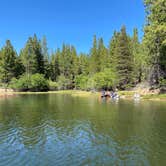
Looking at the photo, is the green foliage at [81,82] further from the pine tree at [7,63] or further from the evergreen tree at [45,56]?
the pine tree at [7,63]

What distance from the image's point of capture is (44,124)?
1883 cm

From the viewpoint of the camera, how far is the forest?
130 feet

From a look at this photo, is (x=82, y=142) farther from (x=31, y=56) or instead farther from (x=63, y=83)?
(x=31, y=56)

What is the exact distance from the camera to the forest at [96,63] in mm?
39594

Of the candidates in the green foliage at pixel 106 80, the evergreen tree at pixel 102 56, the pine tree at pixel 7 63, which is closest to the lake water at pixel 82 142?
the green foliage at pixel 106 80

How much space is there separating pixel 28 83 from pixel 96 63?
25186 millimetres

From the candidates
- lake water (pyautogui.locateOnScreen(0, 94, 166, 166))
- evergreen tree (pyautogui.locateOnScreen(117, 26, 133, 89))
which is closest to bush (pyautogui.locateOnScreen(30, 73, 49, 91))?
evergreen tree (pyautogui.locateOnScreen(117, 26, 133, 89))

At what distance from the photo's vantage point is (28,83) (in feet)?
247

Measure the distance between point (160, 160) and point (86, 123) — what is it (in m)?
9.37

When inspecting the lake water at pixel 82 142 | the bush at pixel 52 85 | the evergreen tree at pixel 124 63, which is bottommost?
the lake water at pixel 82 142

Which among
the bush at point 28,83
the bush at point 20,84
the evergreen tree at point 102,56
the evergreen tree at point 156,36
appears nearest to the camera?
the evergreen tree at point 156,36

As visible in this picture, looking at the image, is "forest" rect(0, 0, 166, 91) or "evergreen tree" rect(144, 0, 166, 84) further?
"forest" rect(0, 0, 166, 91)

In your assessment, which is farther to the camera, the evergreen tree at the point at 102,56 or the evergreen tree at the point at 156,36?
the evergreen tree at the point at 102,56

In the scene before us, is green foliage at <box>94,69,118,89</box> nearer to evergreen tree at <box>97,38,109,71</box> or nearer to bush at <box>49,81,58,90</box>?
evergreen tree at <box>97,38,109,71</box>
